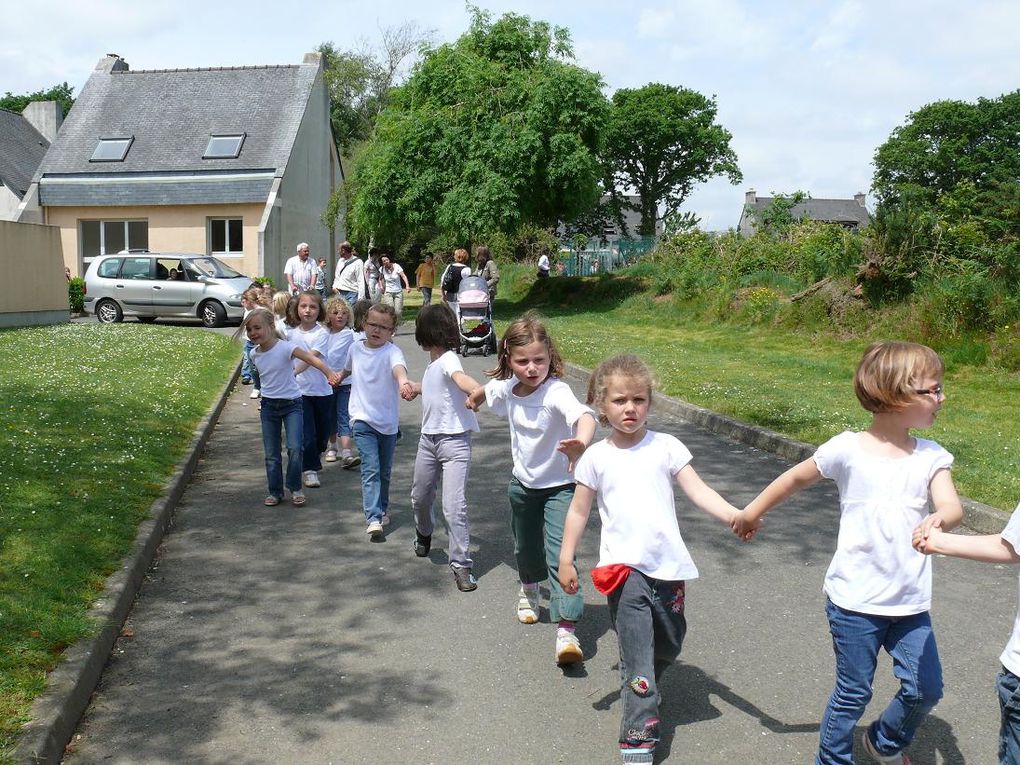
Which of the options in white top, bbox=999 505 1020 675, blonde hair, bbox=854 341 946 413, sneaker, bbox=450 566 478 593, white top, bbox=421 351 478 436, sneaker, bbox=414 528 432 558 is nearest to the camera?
white top, bbox=999 505 1020 675

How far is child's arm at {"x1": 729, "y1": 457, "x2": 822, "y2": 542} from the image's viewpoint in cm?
340

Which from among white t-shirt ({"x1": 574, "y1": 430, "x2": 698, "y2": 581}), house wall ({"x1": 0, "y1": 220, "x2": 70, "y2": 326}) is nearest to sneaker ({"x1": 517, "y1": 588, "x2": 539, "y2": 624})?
white t-shirt ({"x1": 574, "y1": 430, "x2": 698, "y2": 581})

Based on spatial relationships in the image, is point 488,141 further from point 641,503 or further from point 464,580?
point 641,503

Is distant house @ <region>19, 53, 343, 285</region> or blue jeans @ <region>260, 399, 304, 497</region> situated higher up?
distant house @ <region>19, 53, 343, 285</region>

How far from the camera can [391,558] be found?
6375 millimetres

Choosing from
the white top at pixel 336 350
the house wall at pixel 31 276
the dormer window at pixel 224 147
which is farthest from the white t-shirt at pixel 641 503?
the dormer window at pixel 224 147

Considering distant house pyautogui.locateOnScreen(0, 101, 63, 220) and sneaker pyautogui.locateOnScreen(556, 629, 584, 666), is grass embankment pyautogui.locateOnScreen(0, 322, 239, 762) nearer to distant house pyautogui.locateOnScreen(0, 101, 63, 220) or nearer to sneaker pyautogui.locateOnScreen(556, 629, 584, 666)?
sneaker pyautogui.locateOnScreen(556, 629, 584, 666)

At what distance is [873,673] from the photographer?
10.8 feet

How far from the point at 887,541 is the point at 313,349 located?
6.00m

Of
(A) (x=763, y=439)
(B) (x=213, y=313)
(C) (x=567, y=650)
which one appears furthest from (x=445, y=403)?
(B) (x=213, y=313)

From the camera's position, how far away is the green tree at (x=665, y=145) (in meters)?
73.1

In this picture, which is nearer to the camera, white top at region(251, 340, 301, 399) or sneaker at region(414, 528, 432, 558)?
sneaker at region(414, 528, 432, 558)

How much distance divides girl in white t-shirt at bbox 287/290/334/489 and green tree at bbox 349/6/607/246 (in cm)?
1755

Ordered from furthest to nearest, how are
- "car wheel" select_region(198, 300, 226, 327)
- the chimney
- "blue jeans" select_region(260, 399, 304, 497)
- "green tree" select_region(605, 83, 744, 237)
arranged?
"green tree" select_region(605, 83, 744, 237) → the chimney → "car wheel" select_region(198, 300, 226, 327) → "blue jeans" select_region(260, 399, 304, 497)
